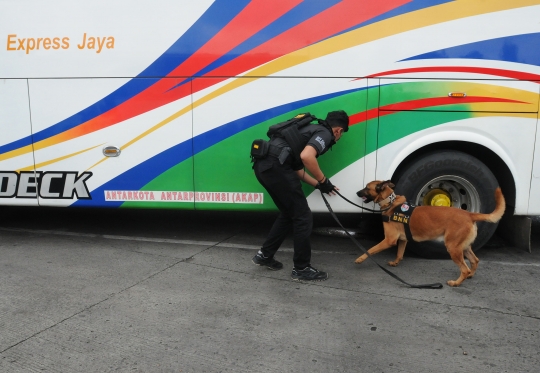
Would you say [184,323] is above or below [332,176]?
below

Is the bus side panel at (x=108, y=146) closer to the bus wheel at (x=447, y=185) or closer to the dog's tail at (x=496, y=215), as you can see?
the bus wheel at (x=447, y=185)

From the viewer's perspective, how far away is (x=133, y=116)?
502cm

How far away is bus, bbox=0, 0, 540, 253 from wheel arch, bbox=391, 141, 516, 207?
2 centimetres

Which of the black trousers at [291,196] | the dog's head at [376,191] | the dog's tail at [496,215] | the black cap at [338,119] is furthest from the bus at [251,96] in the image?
the black trousers at [291,196]

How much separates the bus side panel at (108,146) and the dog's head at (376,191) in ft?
6.27

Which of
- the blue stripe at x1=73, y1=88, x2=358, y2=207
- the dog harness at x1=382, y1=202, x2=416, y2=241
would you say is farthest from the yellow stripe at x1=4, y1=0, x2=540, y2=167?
the dog harness at x1=382, y1=202, x2=416, y2=241

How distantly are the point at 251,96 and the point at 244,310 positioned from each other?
2265 mm

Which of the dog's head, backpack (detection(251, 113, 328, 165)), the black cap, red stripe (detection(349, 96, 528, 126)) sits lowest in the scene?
the dog's head

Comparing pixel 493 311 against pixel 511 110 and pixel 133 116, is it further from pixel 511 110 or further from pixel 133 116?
pixel 133 116

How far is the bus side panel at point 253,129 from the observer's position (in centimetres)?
471

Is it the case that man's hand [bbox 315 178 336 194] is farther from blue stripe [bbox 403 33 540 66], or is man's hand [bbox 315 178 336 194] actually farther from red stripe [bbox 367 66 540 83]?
blue stripe [bbox 403 33 540 66]

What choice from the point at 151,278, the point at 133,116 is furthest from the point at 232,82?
the point at 151,278

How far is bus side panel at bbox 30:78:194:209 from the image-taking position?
5000 mm

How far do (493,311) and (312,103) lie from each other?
2.57 metres
